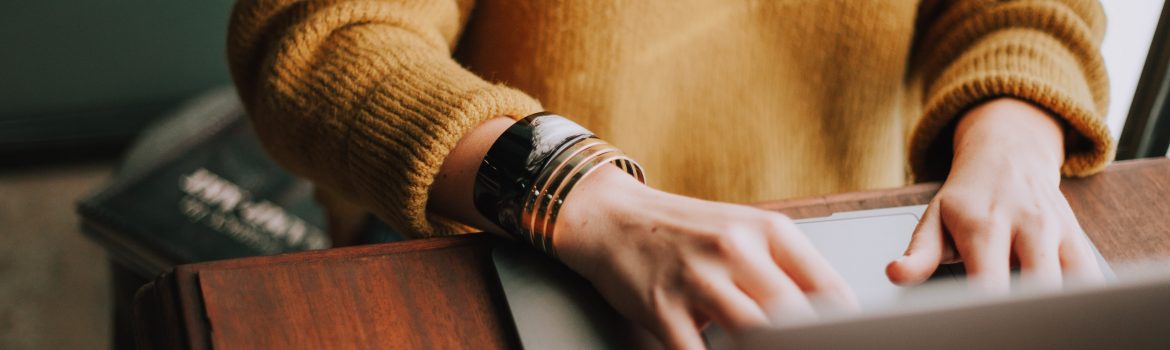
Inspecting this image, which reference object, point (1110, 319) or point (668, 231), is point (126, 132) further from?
point (1110, 319)

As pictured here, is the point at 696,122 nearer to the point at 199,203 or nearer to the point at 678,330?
the point at 678,330

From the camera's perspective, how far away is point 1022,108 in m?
0.58

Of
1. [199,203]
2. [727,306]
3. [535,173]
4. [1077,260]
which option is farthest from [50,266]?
[1077,260]

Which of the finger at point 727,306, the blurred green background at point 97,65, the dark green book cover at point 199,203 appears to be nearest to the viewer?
the finger at point 727,306

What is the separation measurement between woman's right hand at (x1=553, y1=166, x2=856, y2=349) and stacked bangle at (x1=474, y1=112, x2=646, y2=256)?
0.03 ft

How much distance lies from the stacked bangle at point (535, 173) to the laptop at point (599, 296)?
0.06ft

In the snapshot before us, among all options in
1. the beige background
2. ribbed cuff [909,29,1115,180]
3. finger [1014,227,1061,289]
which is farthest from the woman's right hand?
the beige background

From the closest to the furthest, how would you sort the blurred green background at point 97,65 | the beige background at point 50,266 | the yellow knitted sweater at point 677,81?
1. the yellow knitted sweater at point 677,81
2. the beige background at point 50,266
3. the blurred green background at point 97,65

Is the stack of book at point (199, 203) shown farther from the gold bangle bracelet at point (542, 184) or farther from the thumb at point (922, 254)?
the thumb at point (922, 254)

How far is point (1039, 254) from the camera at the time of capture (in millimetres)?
→ 462

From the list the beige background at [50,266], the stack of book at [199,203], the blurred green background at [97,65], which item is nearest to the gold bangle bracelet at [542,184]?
the stack of book at [199,203]

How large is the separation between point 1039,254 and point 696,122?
349 mm

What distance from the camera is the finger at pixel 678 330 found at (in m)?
0.40

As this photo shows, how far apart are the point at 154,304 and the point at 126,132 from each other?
4.93 feet
